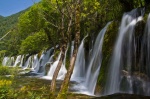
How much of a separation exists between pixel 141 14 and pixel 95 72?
5288 millimetres

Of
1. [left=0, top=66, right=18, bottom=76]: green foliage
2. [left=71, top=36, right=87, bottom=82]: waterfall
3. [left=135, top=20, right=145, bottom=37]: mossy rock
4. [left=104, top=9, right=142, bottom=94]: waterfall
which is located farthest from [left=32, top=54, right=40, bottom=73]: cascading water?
[left=0, top=66, right=18, bottom=76]: green foliage

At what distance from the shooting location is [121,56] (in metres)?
16.4

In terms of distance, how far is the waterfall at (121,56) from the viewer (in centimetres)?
1555

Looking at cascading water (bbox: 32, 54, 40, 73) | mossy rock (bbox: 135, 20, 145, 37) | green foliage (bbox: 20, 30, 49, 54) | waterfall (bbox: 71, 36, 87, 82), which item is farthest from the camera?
green foliage (bbox: 20, 30, 49, 54)

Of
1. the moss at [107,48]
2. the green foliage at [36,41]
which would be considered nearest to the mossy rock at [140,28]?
the moss at [107,48]

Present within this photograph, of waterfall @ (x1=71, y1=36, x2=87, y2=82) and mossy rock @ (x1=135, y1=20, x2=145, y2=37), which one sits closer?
mossy rock @ (x1=135, y1=20, x2=145, y2=37)

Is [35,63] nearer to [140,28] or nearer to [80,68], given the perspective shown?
[80,68]

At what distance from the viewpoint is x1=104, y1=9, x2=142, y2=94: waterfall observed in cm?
1555

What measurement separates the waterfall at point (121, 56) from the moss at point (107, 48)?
13.3 inches

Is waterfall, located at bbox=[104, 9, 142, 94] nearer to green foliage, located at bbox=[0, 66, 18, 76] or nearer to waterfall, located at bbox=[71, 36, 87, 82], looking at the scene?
waterfall, located at bbox=[71, 36, 87, 82]

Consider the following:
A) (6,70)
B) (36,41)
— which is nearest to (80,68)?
(6,70)

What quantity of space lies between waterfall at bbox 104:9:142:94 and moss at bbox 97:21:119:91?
1.11ft

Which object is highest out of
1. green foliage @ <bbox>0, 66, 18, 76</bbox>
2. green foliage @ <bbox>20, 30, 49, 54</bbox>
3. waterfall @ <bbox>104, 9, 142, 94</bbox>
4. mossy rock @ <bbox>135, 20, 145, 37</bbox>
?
green foliage @ <bbox>20, 30, 49, 54</bbox>

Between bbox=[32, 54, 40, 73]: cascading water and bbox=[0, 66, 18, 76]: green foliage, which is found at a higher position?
bbox=[32, 54, 40, 73]: cascading water
